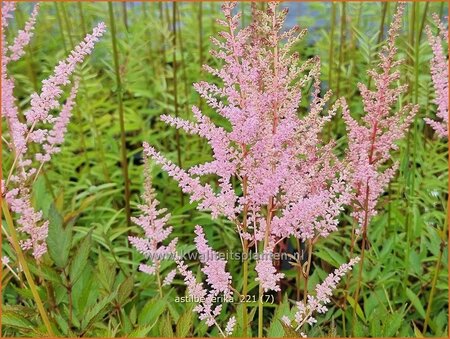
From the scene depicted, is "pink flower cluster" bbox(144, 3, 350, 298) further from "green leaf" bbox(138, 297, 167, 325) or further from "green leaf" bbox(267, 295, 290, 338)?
"green leaf" bbox(138, 297, 167, 325)

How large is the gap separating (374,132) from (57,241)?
1031mm

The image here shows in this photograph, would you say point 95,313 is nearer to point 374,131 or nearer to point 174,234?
point 174,234

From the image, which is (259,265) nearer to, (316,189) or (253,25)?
(316,189)

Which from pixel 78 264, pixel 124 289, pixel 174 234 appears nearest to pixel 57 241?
pixel 78 264

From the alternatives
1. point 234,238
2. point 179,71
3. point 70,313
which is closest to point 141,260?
point 234,238

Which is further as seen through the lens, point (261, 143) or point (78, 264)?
point (78, 264)

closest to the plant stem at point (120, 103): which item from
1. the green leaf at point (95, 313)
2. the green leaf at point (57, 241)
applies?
the green leaf at point (57, 241)

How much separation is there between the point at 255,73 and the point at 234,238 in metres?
1.07

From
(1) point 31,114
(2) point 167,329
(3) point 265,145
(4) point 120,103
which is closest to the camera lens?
(3) point 265,145

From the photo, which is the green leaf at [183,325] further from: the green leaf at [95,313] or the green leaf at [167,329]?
the green leaf at [95,313]

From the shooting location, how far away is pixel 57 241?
6.86ft

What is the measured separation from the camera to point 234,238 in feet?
8.47

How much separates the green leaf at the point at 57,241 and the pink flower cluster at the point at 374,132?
0.90 metres

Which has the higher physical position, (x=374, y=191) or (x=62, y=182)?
(x=374, y=191)
